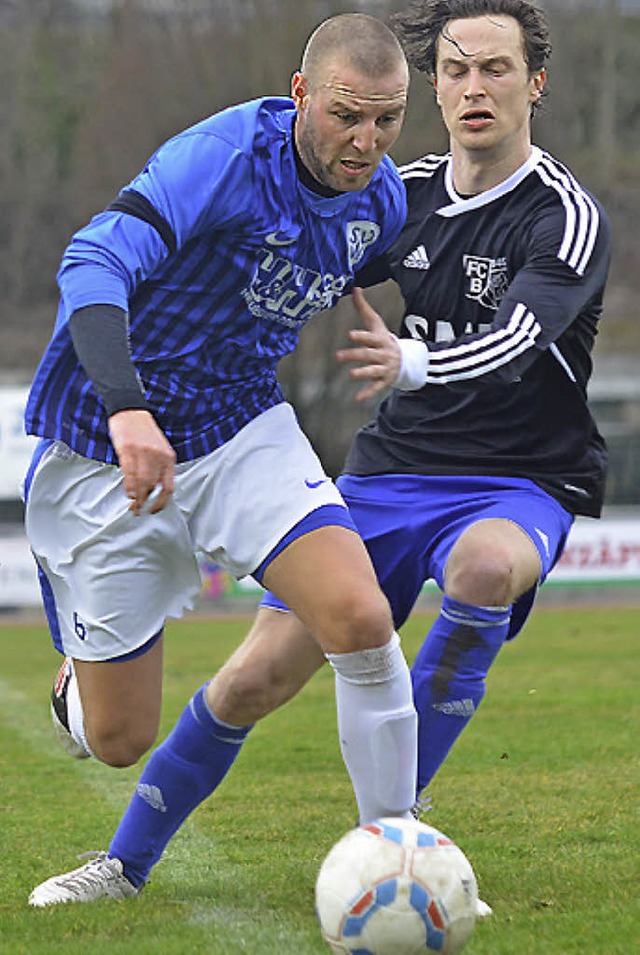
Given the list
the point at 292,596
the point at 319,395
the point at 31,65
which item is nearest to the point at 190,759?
the point at 292,596

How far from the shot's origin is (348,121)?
14.1 feet

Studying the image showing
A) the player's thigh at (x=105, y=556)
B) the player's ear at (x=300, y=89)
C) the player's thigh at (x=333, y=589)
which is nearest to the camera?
the player's thigh at (x=333, y=589)

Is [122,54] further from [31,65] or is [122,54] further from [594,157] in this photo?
[594,157]

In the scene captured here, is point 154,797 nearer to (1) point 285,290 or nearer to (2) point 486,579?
(2) point 486,579

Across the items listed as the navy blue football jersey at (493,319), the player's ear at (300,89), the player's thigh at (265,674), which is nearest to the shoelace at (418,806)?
the player's thigh at (265,674)

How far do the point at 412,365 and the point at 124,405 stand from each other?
84 centimetres

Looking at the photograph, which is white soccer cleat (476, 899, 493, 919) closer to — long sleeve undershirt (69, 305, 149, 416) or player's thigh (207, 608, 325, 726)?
player's thigh (207, 608, 325, 726)

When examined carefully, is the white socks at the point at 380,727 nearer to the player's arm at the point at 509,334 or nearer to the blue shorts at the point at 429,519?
the blue shorts at the point at 429,519

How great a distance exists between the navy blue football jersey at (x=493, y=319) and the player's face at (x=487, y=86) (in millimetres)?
131

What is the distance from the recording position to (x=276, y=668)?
185 inches

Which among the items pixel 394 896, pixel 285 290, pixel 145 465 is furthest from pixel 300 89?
pixel 394 896

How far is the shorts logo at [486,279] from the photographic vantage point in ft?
16.8

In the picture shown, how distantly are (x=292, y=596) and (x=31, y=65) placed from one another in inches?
1163

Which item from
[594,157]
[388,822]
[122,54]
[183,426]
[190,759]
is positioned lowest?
[594,157]
